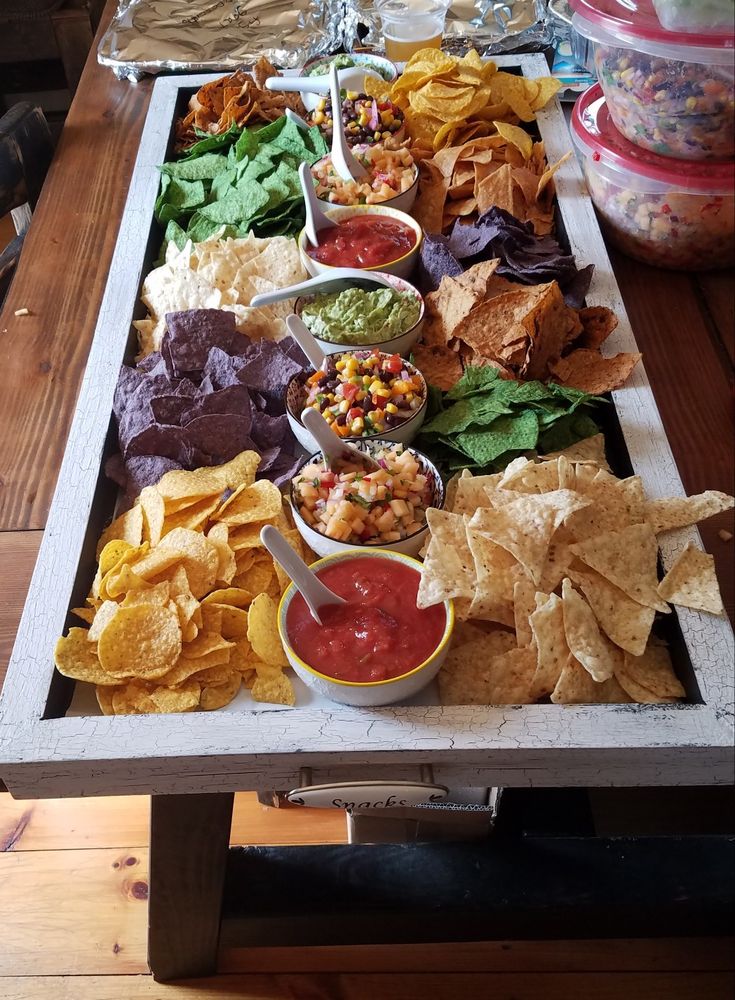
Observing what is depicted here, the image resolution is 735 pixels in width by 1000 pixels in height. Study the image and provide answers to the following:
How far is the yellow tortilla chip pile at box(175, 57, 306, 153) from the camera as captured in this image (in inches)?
82.5

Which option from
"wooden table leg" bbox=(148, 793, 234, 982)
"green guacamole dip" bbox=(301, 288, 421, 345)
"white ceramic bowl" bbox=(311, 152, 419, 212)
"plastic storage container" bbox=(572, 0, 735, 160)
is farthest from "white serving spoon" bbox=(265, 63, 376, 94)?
"wooden table leg" bbox=(148, 793, 234, 982)

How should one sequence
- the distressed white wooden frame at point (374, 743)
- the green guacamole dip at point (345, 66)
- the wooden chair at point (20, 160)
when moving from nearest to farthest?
the distressed white wooden frame at point (374, 743) < the wooden chair at point (20, 160) < the green guacamole dip at point (345, 66)

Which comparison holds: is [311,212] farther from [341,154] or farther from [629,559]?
[629,559]

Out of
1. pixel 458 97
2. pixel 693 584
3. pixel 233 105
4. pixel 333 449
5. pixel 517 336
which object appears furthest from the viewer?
pixel 233 105

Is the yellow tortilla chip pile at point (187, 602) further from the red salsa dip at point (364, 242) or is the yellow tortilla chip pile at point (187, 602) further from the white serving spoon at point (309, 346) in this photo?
the red salsa dip at point (364, 242)

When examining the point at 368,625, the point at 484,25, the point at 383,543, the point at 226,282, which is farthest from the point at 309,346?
the point at 484,25

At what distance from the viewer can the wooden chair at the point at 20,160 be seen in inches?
82.0

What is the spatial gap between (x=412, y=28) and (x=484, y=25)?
253 mm

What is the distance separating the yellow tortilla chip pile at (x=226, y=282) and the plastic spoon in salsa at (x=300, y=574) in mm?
618

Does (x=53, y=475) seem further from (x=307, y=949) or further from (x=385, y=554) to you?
(x=307, y=949)

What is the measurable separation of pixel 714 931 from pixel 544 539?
103 cm

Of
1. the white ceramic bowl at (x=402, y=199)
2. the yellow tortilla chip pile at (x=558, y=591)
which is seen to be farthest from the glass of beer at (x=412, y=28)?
the yellow tortilla chip pile at (x=558, y=591)

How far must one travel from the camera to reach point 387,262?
5.43 ft

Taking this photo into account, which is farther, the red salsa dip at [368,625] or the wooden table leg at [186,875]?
the wooden table leg at [186,875]
